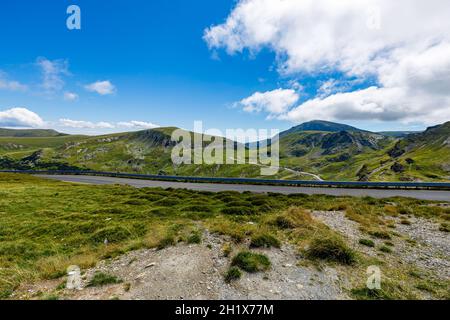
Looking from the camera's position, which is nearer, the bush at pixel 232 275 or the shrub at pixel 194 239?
the bush at pixel 232 275

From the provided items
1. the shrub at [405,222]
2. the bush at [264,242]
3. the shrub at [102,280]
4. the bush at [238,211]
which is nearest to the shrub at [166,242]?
the shrub at [102,280]

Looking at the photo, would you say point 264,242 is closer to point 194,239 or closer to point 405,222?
point 194,239

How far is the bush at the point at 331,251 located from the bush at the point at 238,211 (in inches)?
317

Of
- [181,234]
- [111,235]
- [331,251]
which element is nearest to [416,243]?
[331,251]

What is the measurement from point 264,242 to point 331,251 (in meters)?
2.84

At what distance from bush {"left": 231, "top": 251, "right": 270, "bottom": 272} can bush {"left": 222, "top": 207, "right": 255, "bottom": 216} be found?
26.8 feet

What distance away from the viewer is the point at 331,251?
9055mm

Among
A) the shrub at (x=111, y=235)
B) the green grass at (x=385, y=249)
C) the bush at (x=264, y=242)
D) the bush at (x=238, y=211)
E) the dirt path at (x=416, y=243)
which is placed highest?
the bush at (x=264, y=242)

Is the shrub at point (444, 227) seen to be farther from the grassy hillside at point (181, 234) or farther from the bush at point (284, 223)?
the bush at point (284, 223)

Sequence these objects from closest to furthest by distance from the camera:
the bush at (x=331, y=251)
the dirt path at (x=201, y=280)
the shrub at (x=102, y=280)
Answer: the dirt path at (x=201, y=280) < the shrub at (x=102, y=280) < the bush at (x=331, y=251)

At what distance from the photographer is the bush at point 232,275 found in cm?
755

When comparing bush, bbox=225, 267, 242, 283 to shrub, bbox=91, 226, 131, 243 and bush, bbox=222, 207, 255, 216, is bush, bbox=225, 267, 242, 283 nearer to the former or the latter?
shrub, bbox=91, 226, 131, 243

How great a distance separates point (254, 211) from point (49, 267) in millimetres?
13113
